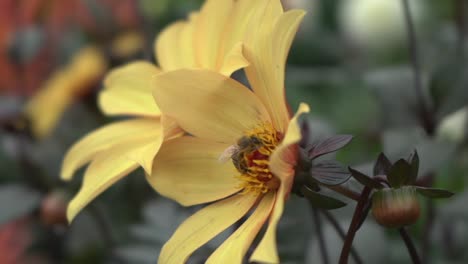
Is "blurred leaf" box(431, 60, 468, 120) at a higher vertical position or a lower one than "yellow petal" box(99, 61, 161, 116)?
lower

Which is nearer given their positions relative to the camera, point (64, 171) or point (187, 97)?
point (187, 97)

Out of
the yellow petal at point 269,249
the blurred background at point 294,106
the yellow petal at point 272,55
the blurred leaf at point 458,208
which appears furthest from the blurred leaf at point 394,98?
the yellow petal at point 269,249

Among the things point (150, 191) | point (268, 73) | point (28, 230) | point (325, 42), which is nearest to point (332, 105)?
point (325, 42)

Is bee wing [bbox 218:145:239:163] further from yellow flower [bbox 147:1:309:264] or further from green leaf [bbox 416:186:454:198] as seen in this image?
green leaf [bbox 416:186:454:198]

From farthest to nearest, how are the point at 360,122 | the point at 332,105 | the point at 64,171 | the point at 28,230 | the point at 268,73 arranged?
the point at 332,105, the point at 360,122, the point at 28,230, the point at 64,171, the point at 268,73

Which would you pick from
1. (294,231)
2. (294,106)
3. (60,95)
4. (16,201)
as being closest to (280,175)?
(294,231)

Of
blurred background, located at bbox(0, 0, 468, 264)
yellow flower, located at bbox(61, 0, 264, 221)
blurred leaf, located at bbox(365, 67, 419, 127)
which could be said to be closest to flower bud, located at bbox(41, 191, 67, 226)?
blurred background, located at bbox(0, 0, 468, 264)

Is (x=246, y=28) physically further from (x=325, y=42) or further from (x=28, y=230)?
(x=325, y=42)
